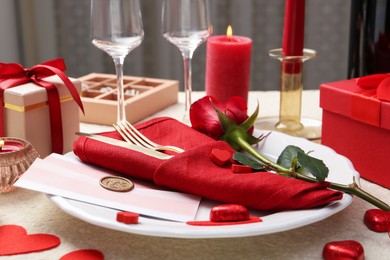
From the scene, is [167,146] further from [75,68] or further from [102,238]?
[75,68]

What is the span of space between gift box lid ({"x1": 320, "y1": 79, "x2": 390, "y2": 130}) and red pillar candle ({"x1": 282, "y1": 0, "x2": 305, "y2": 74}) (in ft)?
0.45

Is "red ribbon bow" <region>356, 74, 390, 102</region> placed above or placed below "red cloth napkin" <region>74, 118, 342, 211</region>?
above

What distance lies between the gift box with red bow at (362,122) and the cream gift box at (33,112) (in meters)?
0.37

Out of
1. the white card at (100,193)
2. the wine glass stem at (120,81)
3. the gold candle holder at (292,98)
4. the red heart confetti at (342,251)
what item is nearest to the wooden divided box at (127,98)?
the wine glass stem at (120,81)

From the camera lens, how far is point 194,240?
0.65 metres

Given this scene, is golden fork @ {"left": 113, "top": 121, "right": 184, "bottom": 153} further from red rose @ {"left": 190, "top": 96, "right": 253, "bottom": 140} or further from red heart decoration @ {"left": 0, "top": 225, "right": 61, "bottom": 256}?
red heart decoration @ {"left": 0, "top": 225, "right": 61, "bottom": 256}

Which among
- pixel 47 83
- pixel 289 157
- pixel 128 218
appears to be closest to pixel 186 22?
pixel 47 83

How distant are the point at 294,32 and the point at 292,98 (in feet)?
0.36

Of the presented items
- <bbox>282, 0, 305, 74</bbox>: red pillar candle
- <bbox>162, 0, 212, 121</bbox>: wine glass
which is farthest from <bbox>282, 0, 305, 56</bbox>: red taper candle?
<bbox>162, 0, 212, 121</bbox>: wine glass

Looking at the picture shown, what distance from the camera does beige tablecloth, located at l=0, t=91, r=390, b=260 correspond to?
0.63 meters

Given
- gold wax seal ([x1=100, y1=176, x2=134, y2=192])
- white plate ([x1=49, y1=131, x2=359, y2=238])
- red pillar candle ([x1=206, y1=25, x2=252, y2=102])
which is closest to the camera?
white plate ([x1=49, y1=131, x2=359, y2=238])

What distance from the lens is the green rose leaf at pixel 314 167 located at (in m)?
0.67

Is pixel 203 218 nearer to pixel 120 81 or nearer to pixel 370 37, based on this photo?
pixel 120 81

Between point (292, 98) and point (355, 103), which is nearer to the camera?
point (355, 103)
